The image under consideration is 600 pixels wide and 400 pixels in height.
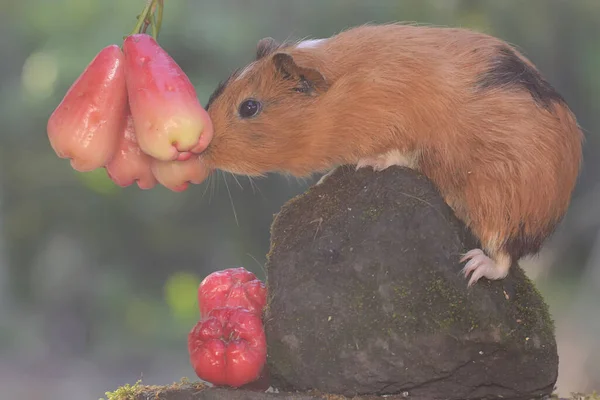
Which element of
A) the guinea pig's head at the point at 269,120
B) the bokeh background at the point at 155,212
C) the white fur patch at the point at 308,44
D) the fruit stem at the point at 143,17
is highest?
the fruit stem at the point at 143,17

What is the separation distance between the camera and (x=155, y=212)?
3736mm

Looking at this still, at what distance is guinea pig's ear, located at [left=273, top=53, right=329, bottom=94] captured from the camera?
1.89 m

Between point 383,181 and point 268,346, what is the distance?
19.8 inches

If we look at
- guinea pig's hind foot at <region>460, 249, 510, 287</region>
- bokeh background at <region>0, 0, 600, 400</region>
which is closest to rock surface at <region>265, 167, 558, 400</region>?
guinea pig's hind foot at <region>460, 249, 510, 287</region>

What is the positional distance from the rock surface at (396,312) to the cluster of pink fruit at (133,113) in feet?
1.31

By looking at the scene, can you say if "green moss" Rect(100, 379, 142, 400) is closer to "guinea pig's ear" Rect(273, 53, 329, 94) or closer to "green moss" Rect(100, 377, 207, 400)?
"green moss" Rect(100, 377, 207, 400)

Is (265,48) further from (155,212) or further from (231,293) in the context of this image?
(155,212)

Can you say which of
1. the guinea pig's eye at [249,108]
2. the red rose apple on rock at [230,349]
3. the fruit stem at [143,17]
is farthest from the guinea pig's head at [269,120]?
the red rose apple on rock at [230,349]

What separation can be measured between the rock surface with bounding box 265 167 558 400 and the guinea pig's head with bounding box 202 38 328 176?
199mm

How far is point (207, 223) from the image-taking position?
375 centimetres

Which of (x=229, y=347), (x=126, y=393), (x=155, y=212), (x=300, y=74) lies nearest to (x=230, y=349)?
(x=229, y=347)

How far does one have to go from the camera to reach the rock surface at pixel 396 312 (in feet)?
6.02

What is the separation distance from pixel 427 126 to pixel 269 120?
39cm

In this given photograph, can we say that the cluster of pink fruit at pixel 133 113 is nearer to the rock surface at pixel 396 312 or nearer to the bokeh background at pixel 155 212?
the rock surface at pixel 396 312
